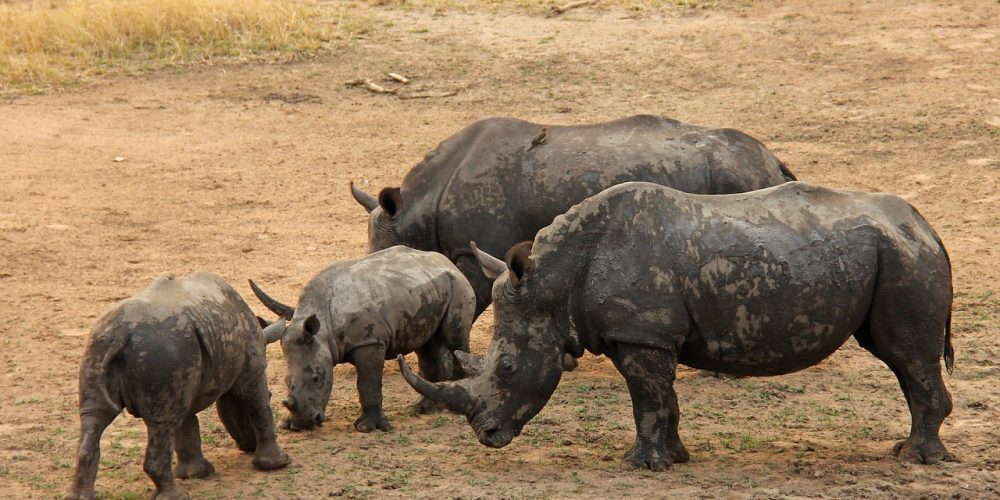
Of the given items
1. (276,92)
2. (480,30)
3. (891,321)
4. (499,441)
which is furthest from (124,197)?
(891,321)

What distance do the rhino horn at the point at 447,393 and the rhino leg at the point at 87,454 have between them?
1.60 meters

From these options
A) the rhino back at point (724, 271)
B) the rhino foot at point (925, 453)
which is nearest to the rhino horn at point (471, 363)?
the rhino back at point (724, 271)

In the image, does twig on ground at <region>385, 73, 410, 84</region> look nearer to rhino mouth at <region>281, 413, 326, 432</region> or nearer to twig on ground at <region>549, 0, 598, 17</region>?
twig on ground at <region>549, 0, 598, 17</region>

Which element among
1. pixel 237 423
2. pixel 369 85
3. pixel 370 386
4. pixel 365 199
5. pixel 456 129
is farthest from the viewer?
pixel 369 85

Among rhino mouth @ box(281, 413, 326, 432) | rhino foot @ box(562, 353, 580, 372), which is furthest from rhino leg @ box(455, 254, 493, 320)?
rhino mouth @ box(281, 413, 326, 432)

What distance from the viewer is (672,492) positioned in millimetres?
7973

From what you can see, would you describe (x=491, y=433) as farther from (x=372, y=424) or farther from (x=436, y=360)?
(x=436, y=360)

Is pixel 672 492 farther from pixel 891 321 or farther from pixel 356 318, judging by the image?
pixel 356 318

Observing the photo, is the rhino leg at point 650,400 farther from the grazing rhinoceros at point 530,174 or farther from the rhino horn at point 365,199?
the rhino horn at point 365,199

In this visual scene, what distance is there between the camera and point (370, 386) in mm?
9469

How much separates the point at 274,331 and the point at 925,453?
12.3ft

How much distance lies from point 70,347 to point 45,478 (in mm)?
2876

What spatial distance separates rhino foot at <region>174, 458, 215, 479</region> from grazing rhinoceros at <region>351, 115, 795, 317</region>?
2.76 meters

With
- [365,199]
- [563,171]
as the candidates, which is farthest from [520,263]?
[365,199]
